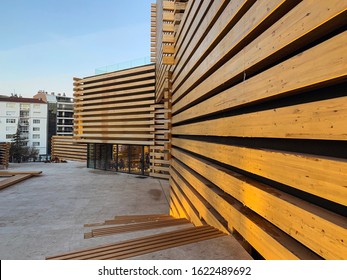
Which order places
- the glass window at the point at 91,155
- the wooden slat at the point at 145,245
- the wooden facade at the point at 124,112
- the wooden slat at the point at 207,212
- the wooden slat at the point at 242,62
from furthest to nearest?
the glass window at the point at 91,155, the wooden facade at the point at 124,112, the wooden slat at the point at 207,212, the wooden slat at the point at 145,245, the wooden slat at the point at 242,62

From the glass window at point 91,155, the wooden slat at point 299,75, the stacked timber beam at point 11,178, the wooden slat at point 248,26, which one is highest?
the wooden slat at point 248,26

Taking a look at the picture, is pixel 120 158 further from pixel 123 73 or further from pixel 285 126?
pixel 285 126

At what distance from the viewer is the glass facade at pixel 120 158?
658 inches

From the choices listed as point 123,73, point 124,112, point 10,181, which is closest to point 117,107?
point 124,112

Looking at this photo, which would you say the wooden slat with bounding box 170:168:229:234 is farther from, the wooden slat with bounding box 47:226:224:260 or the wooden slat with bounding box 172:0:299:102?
the wooden slat with bounding box 172:0:299:102

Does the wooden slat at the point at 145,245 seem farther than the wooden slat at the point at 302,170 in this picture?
Yes

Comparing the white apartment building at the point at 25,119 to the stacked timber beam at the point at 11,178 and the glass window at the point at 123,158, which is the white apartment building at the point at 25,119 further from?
the glass window at the point at 123,158

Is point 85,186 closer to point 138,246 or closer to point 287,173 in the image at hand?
point 138,246

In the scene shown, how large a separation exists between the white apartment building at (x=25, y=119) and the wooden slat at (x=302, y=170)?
191ft

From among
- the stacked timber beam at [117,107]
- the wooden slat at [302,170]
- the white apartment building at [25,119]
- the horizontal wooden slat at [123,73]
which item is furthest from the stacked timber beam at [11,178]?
the white apartment building at [25,119]

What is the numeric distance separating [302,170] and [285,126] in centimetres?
36

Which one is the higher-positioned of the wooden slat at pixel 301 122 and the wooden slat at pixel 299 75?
the wooden slat at pixel 299 75

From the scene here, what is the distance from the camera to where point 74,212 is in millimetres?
8047

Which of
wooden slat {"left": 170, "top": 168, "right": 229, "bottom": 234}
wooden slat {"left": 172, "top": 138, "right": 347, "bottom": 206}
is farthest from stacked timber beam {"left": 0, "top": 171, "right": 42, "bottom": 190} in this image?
wooden slat {"left": 172, "top": 138, "right": 347, "bottom": 206}
